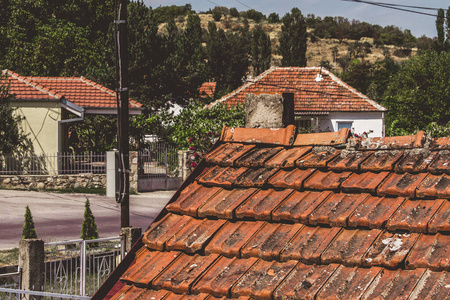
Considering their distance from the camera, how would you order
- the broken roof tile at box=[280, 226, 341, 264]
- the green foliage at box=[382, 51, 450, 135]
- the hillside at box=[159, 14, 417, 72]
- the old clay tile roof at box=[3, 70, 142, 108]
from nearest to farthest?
the broken roof tile at box=[280, 226, 341, 264]
the old clay tile roof at box=[3, 70, 142, 108]
the green foliage at box=[382, 51, 450, 135]
the hillside at box=[159, 14, 417, 72]

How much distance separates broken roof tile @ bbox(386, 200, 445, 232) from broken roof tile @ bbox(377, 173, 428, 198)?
0.21 feet

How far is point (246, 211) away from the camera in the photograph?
3221mm

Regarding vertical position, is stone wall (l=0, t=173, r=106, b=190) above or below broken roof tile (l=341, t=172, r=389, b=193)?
below

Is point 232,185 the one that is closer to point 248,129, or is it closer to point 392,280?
point 248,129

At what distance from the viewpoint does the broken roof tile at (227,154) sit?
12.4 feet

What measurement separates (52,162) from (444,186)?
831 inches

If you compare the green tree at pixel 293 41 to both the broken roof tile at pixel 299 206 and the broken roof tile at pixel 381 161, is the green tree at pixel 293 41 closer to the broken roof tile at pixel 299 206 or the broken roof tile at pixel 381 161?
the broken roof tile at pixel 381 161

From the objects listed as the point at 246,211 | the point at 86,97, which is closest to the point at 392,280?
the point at 246,211

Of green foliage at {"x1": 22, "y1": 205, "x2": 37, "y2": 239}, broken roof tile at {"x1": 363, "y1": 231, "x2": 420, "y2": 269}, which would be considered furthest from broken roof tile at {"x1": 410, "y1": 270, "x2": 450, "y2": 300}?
green foliage at {"x1": 22, "y1": 205, "x2": 37, "y2": 239}

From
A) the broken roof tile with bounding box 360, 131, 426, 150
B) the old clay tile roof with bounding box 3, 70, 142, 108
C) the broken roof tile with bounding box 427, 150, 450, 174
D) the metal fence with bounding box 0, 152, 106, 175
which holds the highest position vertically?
the old clay tile roof with bounding box 3, 70, 142, 108

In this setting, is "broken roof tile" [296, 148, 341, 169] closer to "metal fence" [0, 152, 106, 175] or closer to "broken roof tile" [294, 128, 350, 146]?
"broken roof tile" [294, 128, 350, 146]

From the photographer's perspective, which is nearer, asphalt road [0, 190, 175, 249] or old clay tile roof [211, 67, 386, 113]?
asphalt road [0, 190, 175, 249]

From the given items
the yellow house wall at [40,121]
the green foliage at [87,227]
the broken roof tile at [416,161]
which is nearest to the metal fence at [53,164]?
the yellow house wall at [40,121]

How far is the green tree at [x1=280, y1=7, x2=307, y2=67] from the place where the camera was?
50062 mm
